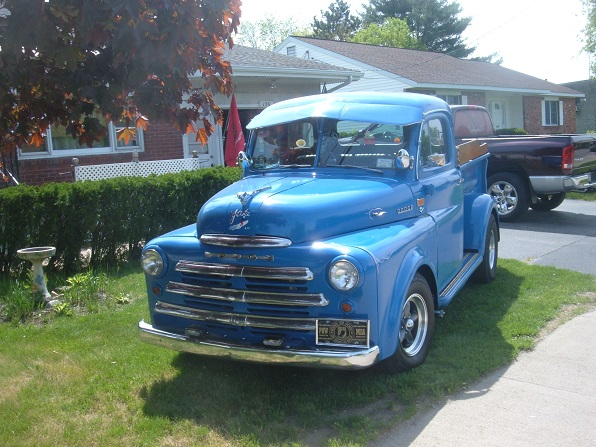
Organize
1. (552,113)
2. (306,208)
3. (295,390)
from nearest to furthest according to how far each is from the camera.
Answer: (306,208) < (295,390) < (552,113)

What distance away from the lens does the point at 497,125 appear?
29.6 m

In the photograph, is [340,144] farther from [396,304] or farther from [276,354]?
[276,354]

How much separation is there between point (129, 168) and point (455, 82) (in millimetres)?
16212

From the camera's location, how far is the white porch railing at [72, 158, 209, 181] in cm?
1135

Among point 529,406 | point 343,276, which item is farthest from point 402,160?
point 529,406

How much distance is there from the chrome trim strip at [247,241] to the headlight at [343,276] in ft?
1.28

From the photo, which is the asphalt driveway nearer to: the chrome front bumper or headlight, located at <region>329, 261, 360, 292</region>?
the chrome front bumper

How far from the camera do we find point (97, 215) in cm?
838

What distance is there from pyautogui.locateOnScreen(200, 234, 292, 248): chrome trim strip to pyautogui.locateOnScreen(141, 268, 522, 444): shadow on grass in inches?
43.5

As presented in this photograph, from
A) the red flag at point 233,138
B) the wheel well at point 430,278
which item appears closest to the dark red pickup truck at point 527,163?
the red flag at point 233,138

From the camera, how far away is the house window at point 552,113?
3278 centimetres

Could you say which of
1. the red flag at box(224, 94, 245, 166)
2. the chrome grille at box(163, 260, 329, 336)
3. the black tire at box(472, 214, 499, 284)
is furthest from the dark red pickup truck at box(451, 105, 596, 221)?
the chrome grille at box(163, 260, 329, 336)

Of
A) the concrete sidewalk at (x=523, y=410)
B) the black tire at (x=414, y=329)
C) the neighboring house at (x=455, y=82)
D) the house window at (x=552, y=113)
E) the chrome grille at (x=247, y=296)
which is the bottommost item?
the concrete sidewalk at (x=523, y=410)

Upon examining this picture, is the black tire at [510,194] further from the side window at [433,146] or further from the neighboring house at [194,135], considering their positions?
the side window at [433,146]
